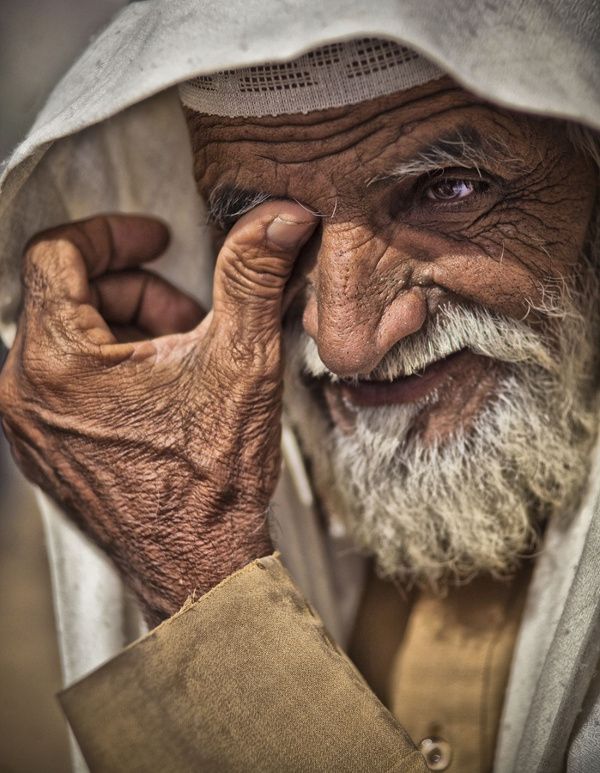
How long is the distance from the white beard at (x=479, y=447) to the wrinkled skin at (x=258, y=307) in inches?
2.1

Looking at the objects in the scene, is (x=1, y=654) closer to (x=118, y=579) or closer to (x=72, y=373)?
(x=118, y=579)

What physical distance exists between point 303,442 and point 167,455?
0.53 m

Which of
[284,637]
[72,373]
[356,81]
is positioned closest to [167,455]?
[72,373]

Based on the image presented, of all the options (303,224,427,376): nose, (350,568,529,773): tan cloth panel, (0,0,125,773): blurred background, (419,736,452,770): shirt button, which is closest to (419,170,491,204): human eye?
(303,224,427,376): nose

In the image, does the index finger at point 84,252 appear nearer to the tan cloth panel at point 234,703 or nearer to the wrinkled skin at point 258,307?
the wrinkled skin at point 258,307

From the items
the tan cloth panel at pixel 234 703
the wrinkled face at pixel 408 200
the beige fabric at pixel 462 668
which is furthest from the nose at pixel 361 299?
the beige fabric at pixel 462 668

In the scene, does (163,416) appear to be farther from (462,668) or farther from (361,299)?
(462,668)

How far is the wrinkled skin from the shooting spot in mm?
1302

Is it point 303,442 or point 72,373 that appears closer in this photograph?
point 72,373

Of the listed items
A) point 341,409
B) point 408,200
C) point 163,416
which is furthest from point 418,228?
point 163,416

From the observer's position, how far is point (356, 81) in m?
1.20

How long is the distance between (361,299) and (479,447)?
454 mm

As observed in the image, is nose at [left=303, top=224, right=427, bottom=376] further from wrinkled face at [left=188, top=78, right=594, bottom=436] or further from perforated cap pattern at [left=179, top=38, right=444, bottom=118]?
perforated cap pattern at [left=179, top=38, right=444, bottom=118]

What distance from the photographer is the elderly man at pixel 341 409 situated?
115 cm
